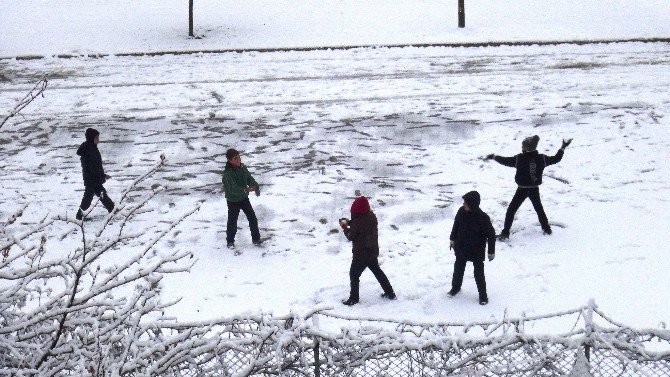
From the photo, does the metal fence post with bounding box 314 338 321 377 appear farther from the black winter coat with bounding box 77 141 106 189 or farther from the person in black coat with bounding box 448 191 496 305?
the black winter coat with bounding box 77 141 106 189

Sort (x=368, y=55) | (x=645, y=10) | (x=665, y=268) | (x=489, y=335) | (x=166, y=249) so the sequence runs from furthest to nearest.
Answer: (x=645, y=10) < (x=368, y=55) < (x=166, y=249) < (x=665, y=268) < (x=489, y=335)

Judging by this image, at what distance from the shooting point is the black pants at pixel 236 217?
29.8 feet

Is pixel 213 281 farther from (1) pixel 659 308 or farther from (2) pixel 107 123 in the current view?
(2) pixel 107 123

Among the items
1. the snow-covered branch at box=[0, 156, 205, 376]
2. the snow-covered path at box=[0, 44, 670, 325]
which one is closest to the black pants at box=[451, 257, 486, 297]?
the snow-covered path at box=[0, 44, 670, 325]

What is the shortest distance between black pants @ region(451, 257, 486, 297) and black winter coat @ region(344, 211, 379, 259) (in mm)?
1004

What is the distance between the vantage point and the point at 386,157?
40.2 ft

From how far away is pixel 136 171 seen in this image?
1194cm

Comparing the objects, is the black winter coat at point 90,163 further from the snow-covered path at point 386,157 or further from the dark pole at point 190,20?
the dark pole at point 190,20

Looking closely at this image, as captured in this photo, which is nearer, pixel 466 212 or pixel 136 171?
pixel 466 212

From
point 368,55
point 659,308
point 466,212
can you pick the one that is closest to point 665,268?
point 659,308

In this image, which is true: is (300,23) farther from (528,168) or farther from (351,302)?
(351,302)

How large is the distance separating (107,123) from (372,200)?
6.54 m

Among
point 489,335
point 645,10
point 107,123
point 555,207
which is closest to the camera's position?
point 489,335

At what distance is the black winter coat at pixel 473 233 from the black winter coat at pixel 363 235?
0.99 meters
